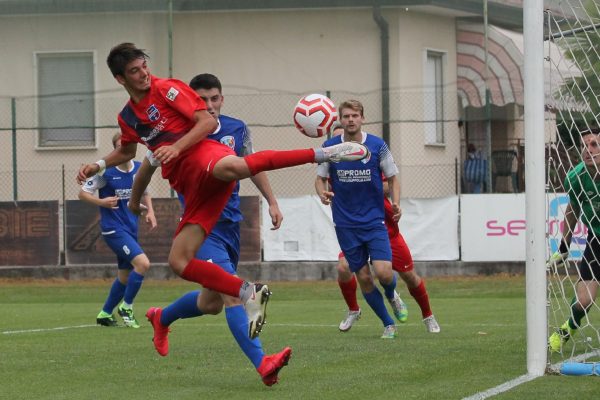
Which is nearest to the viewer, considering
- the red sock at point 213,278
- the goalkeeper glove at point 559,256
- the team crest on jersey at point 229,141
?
the red sock at point 213,278

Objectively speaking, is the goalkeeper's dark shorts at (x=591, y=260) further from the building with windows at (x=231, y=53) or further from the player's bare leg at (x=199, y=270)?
the building with windows at (x=231, y=53)

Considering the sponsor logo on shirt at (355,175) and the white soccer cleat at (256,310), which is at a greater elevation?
the sponsor logo on shirt at (355,175)

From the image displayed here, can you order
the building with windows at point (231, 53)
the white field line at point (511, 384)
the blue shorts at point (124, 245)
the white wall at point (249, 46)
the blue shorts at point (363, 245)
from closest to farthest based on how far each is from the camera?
the white field line at point (511, 384), the blue shorts at point (363, 245), the blue shorts at point (124, 245), the building with windows at point (231, 53), the white wall at point (249, 46)

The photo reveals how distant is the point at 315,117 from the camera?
1086 cm

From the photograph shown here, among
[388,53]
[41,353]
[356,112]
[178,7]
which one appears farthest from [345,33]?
[41,353]

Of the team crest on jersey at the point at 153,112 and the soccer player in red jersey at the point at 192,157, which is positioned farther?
the team crest on jersey at the point at 153,112

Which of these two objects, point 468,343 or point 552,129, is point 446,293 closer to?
point 468,343

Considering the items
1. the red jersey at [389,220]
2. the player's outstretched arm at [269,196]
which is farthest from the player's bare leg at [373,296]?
the player's outstretched arm at [269,196]

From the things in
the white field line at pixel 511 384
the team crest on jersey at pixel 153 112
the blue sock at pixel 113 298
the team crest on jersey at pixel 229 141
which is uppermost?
the team crest on jersey at pixel 153 112

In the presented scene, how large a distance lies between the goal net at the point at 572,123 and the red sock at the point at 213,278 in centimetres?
218

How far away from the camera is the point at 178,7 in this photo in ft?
90.7

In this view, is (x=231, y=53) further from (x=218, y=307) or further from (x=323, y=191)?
(x=218, y=307)

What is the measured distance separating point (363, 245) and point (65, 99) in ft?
53.6

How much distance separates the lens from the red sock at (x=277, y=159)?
7297 millimetres
